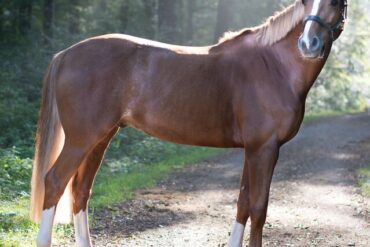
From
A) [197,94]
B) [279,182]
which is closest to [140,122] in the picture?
[197,94]

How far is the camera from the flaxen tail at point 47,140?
16.0ft

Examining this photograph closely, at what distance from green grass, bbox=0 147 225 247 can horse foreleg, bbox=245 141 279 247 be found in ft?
6.75

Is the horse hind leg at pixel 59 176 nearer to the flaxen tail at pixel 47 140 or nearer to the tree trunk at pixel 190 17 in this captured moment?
the flaxen tail at pixel 47 140

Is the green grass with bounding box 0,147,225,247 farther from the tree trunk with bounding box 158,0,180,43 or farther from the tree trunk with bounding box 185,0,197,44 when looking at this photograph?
the tree trunk with bounding box 185,0,197,44

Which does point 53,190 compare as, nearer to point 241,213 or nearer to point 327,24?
point 241,213

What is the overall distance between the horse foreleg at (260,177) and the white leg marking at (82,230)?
5.22 ft

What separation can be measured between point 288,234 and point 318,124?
1094cm

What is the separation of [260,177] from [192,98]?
92cm

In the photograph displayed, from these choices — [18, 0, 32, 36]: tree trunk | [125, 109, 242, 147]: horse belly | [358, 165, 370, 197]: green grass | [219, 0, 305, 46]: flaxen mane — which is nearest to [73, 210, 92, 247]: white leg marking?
[125, 109, 242, 147]: horse belly

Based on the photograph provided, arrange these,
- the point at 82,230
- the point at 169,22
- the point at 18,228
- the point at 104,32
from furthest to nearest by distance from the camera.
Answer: the point at 104,32 → the point at 169,22 → the point at 18,228 → the point at 82,230

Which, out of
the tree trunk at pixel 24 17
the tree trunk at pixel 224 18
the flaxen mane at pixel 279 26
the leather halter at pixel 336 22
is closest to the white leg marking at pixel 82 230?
the flaxen mane at pixel 279 26

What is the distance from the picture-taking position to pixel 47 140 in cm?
498

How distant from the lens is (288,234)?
19.5ft

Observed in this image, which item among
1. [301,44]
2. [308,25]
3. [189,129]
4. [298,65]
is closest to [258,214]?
[189,129]
